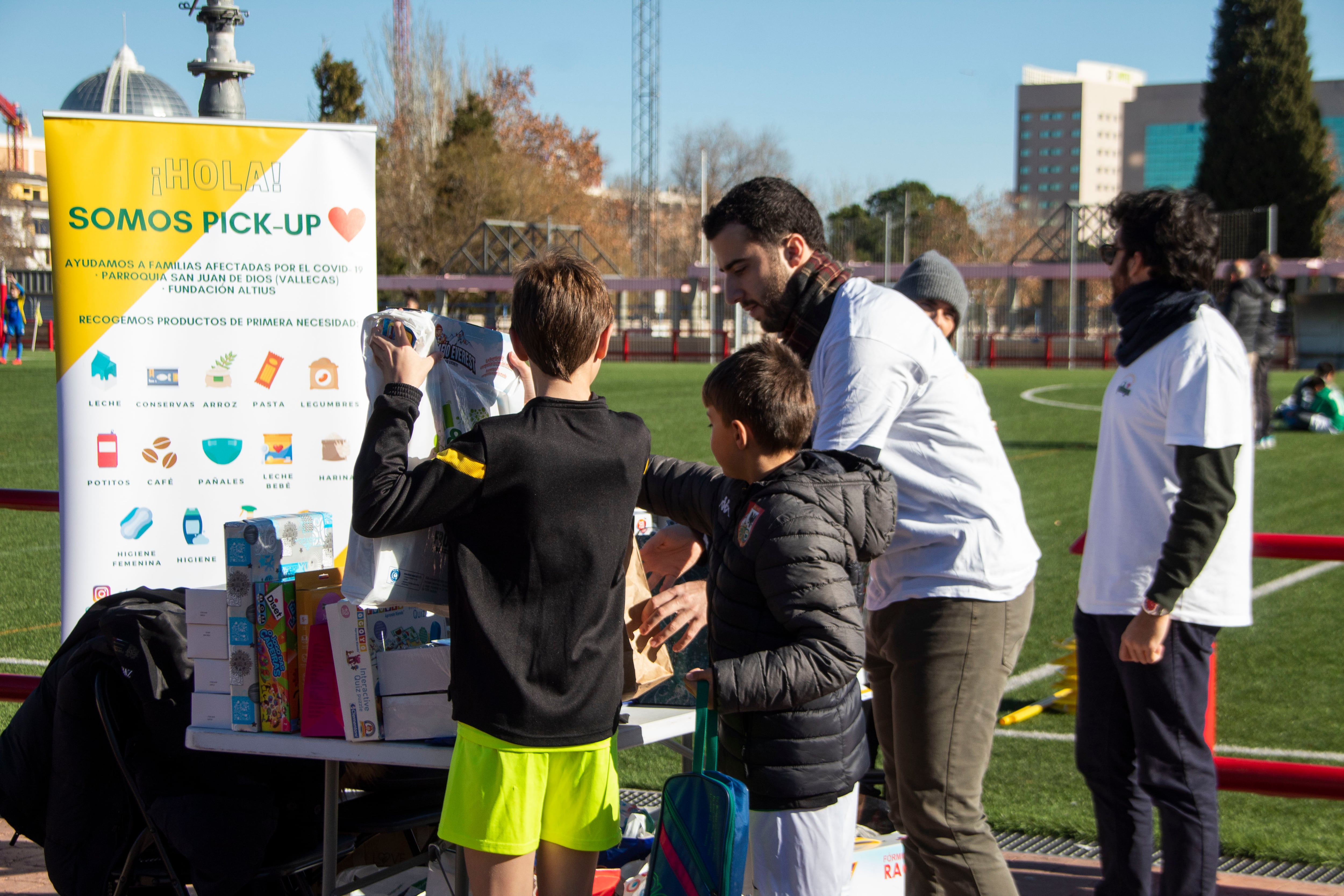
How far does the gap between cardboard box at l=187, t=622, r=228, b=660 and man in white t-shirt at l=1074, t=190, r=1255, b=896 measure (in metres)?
2.17

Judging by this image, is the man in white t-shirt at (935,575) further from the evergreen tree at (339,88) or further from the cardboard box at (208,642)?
the evergreen tree at (339,88)

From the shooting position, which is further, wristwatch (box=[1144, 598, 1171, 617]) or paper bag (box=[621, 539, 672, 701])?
wristwatch (box=[1144, 598, 1171, 617])

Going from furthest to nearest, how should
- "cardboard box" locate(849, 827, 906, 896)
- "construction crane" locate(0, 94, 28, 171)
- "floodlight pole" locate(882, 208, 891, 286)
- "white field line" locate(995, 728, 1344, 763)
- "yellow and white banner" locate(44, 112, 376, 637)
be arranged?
"construction crane" locate(0, 94, 28, 171)
"floodlight pole" locate(882, 208, 891, 286)
"white field line" locate(995, 728, 1344, 763)
"yellow and white banner" locate(44, 112, 376, 637)
"cardboard box" locate(849, 827, 906, 896)

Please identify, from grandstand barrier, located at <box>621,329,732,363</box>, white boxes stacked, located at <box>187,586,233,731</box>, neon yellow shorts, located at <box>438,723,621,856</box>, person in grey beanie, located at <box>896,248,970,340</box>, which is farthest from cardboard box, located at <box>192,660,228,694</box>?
Result: grandstand barrier, located at <box>621,329,732,363</box>

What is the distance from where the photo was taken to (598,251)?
51094 millimetres

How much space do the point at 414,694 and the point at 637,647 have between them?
51 cm

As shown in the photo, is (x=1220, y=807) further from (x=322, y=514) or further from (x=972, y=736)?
(x=322, y=514)

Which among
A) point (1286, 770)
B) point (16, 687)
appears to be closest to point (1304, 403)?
point (1286, 770)

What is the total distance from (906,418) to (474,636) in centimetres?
117

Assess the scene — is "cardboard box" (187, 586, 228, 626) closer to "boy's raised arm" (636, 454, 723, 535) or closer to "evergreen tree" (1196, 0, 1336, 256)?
"boy's raised arm" (636, 454, 723, 535)

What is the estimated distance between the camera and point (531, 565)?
232 cm

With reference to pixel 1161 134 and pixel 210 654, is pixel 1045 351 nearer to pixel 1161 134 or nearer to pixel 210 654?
pixel 210 654

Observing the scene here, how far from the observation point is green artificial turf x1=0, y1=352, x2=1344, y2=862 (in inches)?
174

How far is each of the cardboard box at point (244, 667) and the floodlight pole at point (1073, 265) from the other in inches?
1590
